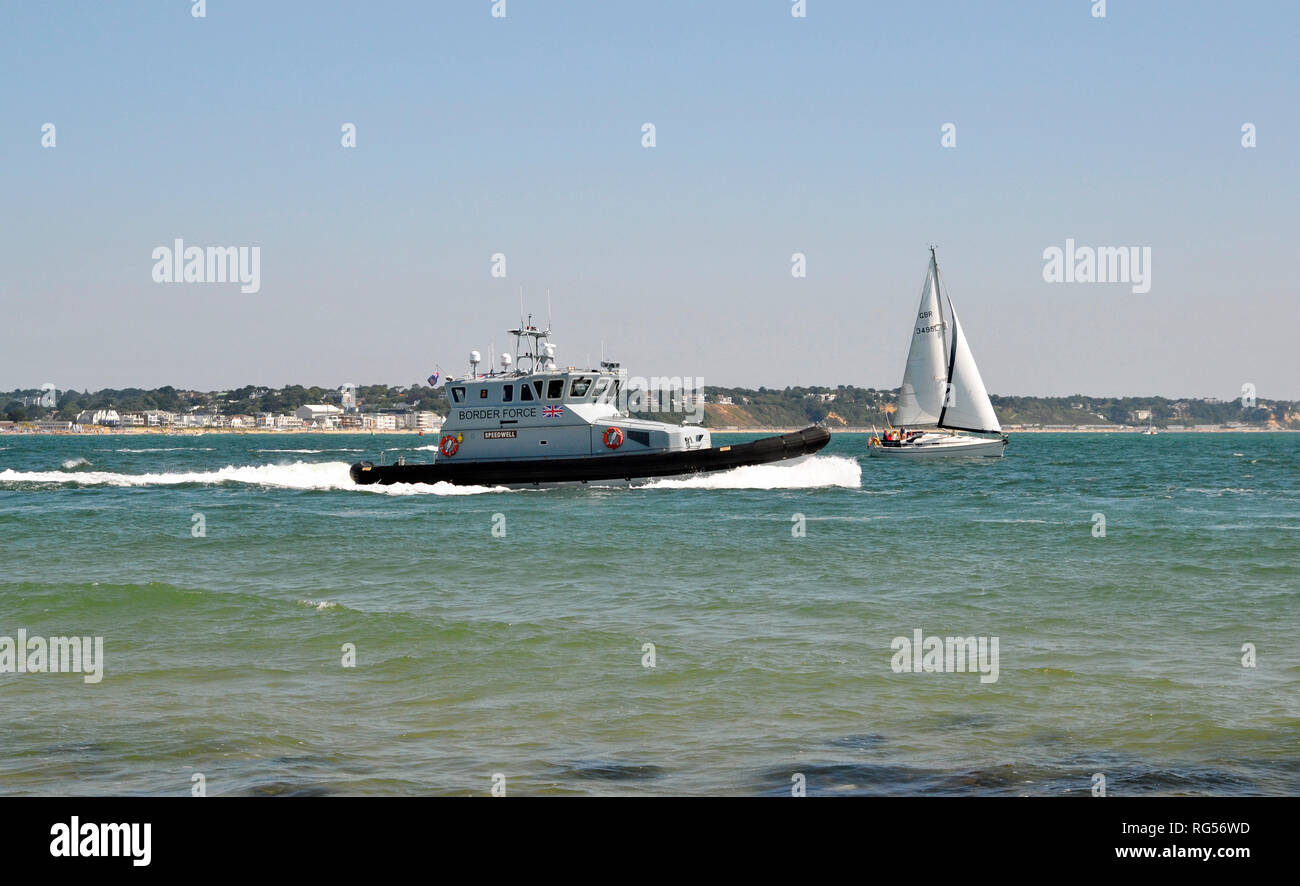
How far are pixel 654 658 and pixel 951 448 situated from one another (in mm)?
62186

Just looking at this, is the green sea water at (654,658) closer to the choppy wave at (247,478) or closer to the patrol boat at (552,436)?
the patrol boat at (552,436)

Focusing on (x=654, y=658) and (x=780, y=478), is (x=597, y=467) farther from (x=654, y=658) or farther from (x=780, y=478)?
(x=654, y=658)

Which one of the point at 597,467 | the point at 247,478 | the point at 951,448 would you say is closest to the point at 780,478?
the point at 597,467

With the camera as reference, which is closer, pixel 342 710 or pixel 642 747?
pixel 642 747

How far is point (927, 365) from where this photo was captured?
68.9 m

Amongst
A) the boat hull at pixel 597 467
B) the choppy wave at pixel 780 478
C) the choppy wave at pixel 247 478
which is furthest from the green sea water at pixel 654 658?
the choppy wave at pixel 247 478

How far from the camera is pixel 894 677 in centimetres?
1130

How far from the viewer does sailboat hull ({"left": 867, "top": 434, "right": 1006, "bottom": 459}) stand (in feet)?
233

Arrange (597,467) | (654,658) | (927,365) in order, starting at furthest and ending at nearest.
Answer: (927,365), (597,467), (654,658)

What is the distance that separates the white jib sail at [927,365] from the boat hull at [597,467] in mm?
30121
